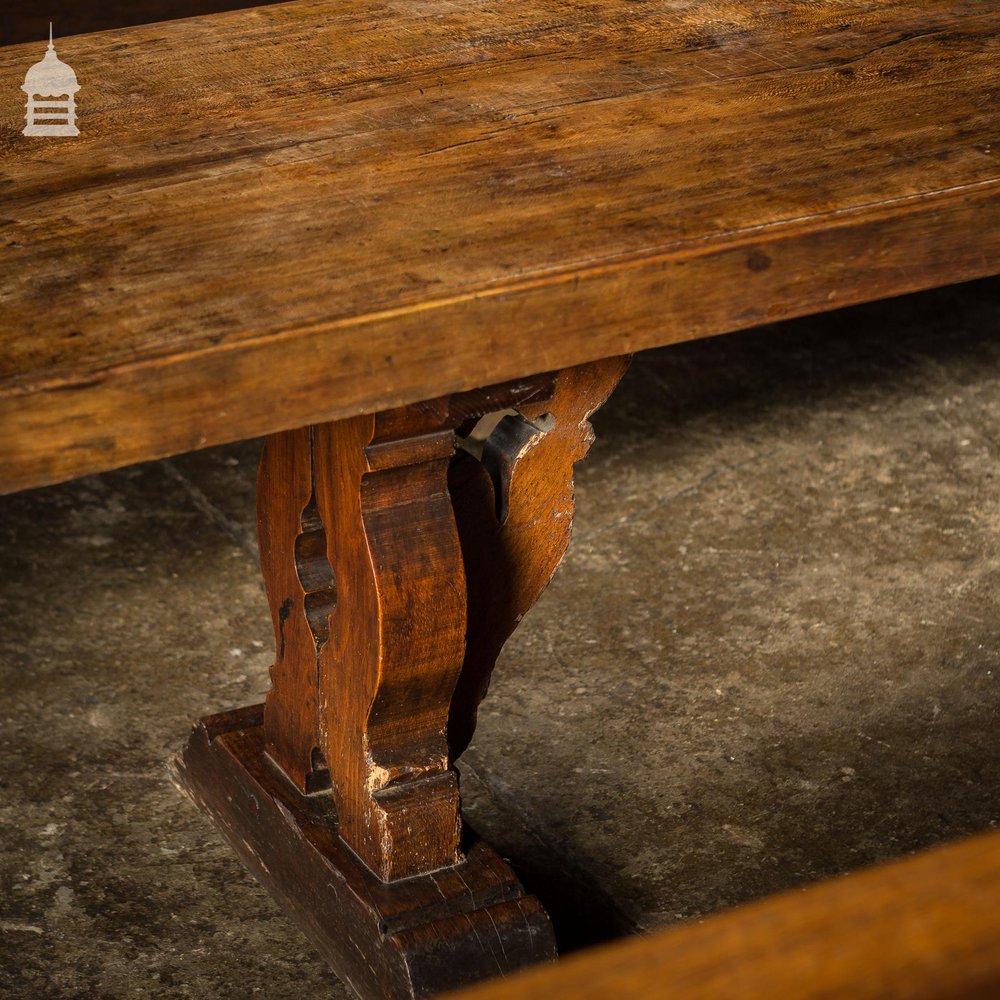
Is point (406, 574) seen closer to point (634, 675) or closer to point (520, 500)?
point (520, 500)

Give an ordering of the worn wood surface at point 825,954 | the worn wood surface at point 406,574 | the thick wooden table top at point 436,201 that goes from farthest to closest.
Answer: the worn wood surface at point 406,574 < the thick wooden table top at point 436,201 < the worn wood surface at point 825,954

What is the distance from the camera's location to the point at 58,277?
1265 millimetres

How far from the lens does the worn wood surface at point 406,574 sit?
1.52m

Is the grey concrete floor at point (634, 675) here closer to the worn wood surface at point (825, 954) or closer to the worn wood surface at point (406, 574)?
the worn wood surface at point (406, 574)

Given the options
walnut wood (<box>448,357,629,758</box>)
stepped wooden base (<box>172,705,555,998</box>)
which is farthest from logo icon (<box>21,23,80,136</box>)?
stepped wooden base (<box>172,705,555,998</box>)

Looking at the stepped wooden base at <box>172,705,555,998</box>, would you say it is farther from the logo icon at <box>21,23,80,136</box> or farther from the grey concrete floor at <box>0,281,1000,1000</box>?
the logo icon at <box>21,23,80,136</box>

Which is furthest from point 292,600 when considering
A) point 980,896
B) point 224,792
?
point 980,896

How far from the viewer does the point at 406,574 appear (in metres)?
1.54

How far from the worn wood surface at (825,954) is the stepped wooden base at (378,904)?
1124mm

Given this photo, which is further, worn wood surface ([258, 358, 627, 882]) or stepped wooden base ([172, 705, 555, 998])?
stepped wooden base ([172, 705, 555, 998])

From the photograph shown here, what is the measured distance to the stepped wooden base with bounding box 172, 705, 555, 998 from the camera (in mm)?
1645

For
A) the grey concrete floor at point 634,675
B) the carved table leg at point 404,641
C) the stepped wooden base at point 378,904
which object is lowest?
the grey concrete floor at point 634,675

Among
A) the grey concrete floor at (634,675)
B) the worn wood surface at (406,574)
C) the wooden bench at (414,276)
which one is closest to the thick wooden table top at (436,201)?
the wooden bench at (414,276)

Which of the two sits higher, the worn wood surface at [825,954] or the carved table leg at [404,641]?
the worn wood surface at [825,954]
